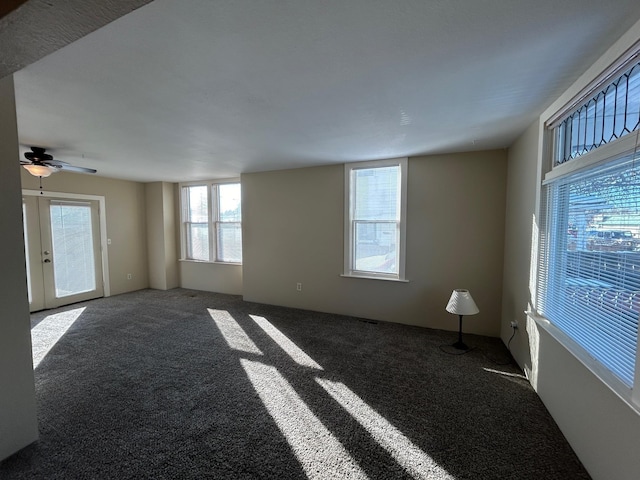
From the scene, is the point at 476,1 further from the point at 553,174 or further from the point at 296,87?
the point at 553,174

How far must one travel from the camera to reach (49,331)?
372 centimetres

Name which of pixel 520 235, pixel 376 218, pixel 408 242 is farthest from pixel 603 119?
pixel 376 218

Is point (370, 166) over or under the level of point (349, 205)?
over

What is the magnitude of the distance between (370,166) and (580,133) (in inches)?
96.6

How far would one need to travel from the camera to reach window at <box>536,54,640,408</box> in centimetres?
140

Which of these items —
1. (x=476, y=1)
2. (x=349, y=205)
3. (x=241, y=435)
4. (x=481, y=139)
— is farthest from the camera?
(x=349, y=205)

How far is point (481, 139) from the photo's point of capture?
121 inches

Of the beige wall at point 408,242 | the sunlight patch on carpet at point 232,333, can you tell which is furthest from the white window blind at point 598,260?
the sunlight patch on carpet at point 232,333

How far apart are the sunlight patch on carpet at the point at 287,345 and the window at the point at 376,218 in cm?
141

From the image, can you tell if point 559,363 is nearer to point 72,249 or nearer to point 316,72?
point 316,72

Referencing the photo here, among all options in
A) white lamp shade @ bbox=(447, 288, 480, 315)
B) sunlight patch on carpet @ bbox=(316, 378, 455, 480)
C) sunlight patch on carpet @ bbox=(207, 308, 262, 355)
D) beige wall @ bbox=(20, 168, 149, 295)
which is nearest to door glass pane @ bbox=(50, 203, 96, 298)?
beige wall @ bbox=(20, 168, 149, 295)

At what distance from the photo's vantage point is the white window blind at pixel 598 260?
1397mm

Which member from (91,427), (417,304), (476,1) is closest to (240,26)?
(476,1)

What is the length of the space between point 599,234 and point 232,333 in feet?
12.1
